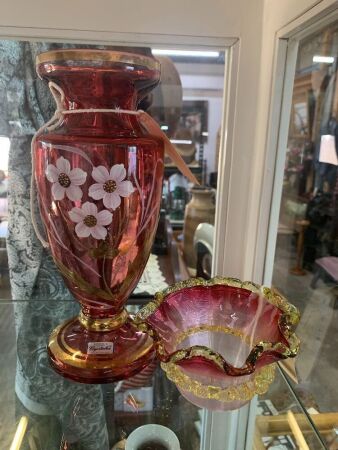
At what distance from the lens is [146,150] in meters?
0.33

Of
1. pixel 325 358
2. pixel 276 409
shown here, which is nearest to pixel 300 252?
pixel 325 358

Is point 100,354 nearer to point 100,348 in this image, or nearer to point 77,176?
point 100,348

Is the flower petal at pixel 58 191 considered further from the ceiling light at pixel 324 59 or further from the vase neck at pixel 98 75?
the ceiling light at pixel 324 59

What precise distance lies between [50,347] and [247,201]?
0.26m

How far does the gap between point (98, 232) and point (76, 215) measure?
0.9 inches

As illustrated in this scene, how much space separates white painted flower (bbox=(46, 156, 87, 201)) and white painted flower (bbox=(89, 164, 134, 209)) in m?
0.01

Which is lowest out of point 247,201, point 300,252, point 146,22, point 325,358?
point 325,358

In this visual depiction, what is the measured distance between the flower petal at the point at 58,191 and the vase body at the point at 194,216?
22 centimetres

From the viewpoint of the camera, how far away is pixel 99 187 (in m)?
0.32

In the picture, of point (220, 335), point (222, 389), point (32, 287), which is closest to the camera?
point (222, 389)

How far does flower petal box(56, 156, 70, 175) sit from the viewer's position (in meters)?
0.31

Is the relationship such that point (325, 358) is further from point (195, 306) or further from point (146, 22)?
point (146, 22)

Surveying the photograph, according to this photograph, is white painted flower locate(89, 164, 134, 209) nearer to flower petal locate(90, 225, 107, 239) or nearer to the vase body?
flower petal locate(90, 225, 107, 239)

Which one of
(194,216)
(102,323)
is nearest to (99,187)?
(102,323)
